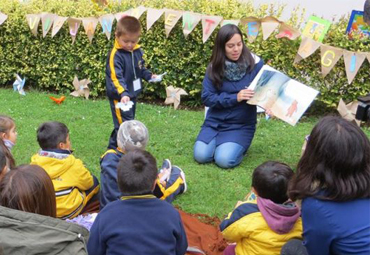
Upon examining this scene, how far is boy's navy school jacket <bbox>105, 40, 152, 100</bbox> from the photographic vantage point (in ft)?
15.4

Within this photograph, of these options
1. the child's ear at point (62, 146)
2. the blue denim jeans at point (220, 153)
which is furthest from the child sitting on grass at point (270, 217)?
the blue denim jeans at point (220, 153)

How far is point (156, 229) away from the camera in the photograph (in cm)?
245

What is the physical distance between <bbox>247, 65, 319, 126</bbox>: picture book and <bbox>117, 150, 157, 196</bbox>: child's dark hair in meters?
1.88

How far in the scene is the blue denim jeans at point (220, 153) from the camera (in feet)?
15.5

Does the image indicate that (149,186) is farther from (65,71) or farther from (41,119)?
(65,71)

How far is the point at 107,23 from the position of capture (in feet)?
21.5

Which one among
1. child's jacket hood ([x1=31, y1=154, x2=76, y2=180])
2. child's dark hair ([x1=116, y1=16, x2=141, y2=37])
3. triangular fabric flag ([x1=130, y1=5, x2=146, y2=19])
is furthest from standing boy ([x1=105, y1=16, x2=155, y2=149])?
triangular fabric flag ([x1=130, y1=5, x2=146, y2=19])

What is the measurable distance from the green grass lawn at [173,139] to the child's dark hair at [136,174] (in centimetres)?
147

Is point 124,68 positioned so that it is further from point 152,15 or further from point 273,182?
point 273,182

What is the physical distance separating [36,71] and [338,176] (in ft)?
20.4

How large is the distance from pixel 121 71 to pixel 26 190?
Result: 8.46 ft

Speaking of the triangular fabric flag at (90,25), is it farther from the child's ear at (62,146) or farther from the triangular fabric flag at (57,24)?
the child's ear at (62,146)

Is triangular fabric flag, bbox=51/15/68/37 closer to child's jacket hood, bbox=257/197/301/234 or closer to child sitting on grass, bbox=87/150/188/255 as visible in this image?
child sitting on grass, bbox=87/150/188/255

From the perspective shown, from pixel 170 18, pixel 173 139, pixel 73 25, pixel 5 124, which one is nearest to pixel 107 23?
pixel 73 25
